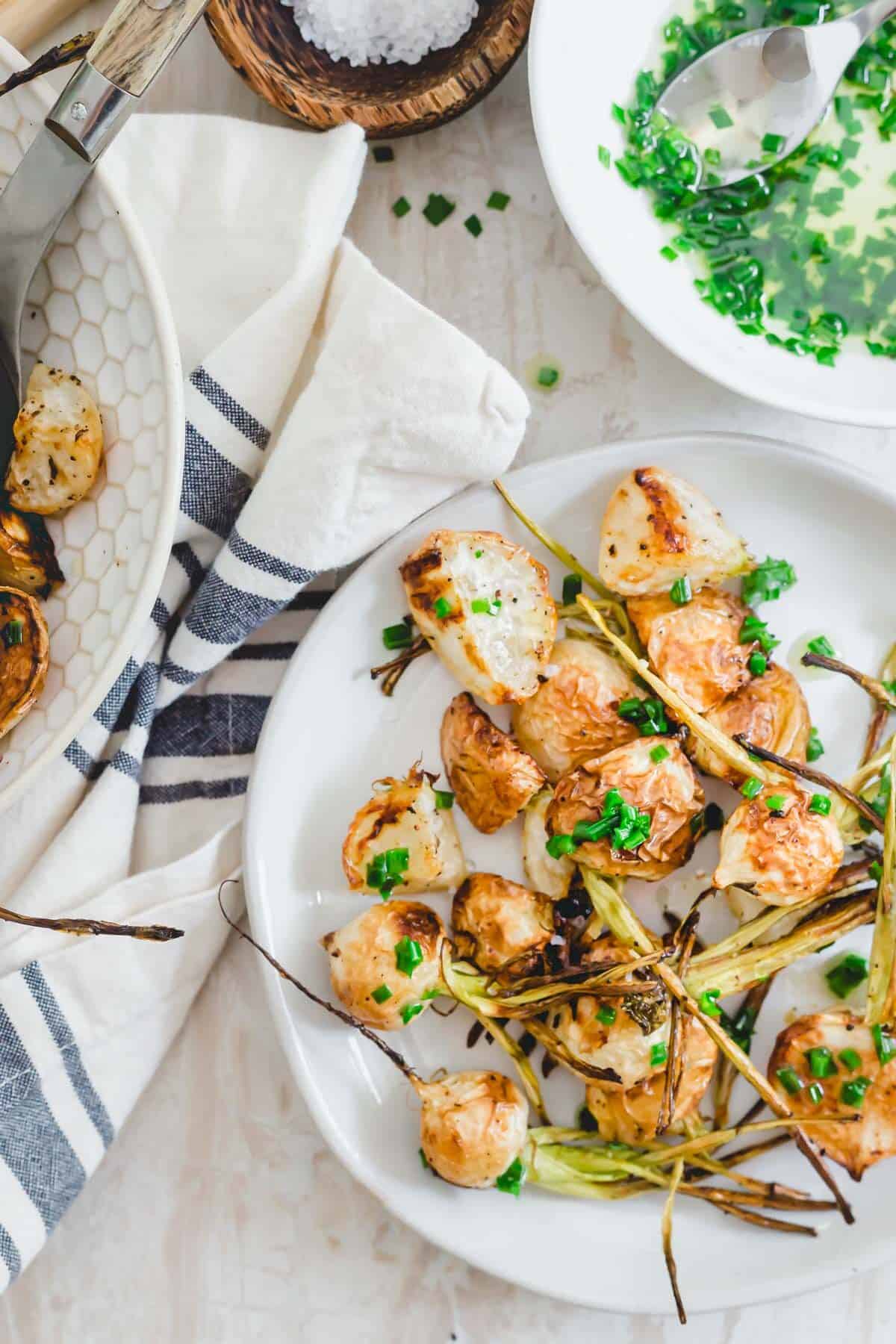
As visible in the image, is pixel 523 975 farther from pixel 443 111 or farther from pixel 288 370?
pixel 443 111

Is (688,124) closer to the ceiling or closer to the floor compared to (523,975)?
closer to the ceiling

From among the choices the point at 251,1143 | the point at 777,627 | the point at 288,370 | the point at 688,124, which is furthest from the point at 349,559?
the point at 251,1143

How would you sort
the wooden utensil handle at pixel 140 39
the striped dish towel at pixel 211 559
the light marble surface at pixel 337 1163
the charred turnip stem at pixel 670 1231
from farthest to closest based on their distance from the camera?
1. the light marble surface at pixel 337 1163
2. the striped dish towel at pixel 211 559
3. the charred turnip stem at pixel 670 1231
4. the wooden utensil handle at pixel 140 39

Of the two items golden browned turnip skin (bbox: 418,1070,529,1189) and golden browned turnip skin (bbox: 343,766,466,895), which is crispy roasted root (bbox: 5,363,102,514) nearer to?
golden browned turnip skin (bbox: 343,766,466,895)

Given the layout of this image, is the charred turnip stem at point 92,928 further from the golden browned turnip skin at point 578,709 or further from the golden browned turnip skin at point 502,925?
the golden browned turnip skin at point 578,709

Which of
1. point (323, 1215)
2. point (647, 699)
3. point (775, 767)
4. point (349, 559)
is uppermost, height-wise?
point (349, 559)

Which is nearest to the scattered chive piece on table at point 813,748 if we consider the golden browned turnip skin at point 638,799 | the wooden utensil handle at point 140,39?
the golden browned turnip skin at point 638,799

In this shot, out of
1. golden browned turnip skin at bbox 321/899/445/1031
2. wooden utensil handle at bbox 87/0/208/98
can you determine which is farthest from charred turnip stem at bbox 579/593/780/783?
wooden utensil handle at bbox 87/0/208/98
